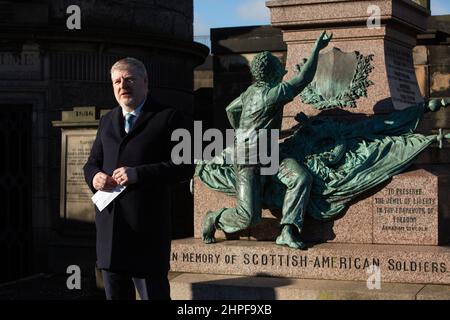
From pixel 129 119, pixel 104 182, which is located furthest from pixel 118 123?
pixel 104 182

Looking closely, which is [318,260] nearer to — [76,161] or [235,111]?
[235,111]

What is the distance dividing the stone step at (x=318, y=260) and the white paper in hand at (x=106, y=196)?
230cm

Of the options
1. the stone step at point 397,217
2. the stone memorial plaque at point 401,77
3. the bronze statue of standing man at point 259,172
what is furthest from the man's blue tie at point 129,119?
the stone memorial plaque at point 401,77

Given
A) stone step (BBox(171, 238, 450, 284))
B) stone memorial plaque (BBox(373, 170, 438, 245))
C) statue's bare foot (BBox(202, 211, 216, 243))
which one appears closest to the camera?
stone step (BBox(171, 238, 450, 284))

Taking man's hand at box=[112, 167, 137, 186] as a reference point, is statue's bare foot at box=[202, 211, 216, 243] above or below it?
below

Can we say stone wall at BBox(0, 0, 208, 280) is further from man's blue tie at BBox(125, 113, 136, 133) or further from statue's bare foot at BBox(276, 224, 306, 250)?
man's blue tie at BBox(125, 113, 136, 133)

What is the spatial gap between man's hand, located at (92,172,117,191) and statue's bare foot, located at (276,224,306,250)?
2422 millimetres

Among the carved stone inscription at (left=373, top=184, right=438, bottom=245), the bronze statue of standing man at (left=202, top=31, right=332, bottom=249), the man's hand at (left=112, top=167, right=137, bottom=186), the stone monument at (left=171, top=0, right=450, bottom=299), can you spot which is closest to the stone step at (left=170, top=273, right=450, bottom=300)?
the stone monument at (left=171, top=0, right=450, bottom=299)

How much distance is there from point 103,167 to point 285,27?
12.2 feet

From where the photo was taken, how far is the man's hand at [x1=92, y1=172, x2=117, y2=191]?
5184 millimetres

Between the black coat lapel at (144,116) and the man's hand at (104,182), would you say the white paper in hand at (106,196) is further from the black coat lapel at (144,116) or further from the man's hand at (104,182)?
the black coat lapel at (144,116)

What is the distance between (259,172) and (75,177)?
561 cm

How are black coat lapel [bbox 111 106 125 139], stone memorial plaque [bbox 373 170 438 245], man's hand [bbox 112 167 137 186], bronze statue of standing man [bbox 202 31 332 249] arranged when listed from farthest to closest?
1. bronze statue of standing man [bbox 202 31 332 249]
2. stone memorial plaque [bbox 373 170 438 245]
3. black coat lapel [bbox 111 106 125 139]
4. man's hand [bbox 112 167 137 186]

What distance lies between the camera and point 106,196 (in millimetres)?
5270
